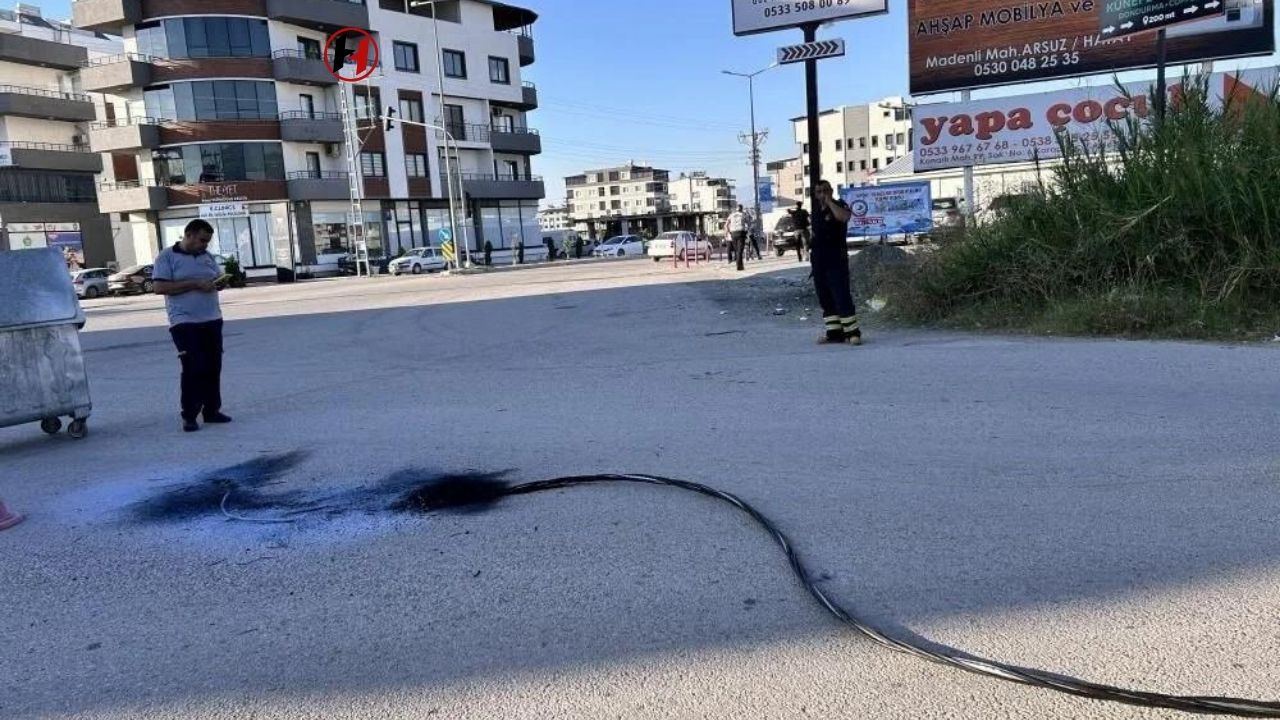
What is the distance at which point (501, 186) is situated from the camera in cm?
6681

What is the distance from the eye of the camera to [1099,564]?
390 cm

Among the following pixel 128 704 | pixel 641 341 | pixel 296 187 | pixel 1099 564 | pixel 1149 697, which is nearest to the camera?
pixel 1149 697

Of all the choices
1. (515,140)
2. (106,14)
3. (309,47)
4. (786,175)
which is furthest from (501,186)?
(786,175)

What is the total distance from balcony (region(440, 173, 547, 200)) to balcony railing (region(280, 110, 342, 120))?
8734 mm

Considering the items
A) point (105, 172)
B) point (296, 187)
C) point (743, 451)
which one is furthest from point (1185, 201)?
point (105, 172)

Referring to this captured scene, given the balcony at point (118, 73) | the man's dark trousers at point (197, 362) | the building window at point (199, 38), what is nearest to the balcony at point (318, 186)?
the building window at point (199, 38)

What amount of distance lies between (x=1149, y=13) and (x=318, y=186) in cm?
5040

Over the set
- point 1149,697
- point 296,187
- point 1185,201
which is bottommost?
point 1149,697

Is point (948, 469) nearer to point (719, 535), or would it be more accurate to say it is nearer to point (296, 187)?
point (719, 535)

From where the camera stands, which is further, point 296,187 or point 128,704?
point 296,187

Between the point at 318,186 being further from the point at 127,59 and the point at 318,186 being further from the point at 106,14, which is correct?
the point at 106,14

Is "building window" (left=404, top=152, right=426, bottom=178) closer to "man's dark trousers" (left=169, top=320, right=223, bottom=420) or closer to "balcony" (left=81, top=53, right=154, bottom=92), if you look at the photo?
"balcony" (left=81, top=53, right=154, bottom=92)

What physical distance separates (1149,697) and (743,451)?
3.28 metres

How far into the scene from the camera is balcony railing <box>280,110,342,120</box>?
2133 inches
